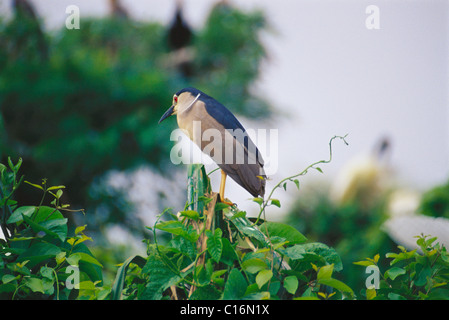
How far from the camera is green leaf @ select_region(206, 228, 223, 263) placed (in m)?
0.45

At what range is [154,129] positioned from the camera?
164 inches

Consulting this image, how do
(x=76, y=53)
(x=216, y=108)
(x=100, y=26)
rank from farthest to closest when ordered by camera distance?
(x=100, y=26), (x=76, y=53), (x=216, y=108)

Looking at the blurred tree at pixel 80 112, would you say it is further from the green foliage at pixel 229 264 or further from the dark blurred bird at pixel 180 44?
the green foliage at pixel 229 264

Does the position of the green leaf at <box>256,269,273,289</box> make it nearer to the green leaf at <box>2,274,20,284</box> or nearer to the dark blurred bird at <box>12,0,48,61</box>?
the green leaf at <box>2,274,20,284</box>

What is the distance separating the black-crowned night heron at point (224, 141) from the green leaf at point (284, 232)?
0.19 metres

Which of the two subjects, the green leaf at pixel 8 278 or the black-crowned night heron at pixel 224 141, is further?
the black-crowned night heron at pixel 224 141

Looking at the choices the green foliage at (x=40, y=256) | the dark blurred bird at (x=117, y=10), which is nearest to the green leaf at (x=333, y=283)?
the green foliage at (x=40, y=256)

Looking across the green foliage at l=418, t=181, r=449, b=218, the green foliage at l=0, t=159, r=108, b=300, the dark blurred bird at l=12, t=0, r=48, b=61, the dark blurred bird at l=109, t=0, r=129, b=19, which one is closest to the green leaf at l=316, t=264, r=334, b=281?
the green foliage at l=0, t=159, r=108, b=300

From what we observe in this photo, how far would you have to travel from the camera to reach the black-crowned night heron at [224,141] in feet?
2.42

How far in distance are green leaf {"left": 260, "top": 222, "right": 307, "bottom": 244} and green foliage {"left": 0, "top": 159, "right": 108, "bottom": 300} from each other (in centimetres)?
19

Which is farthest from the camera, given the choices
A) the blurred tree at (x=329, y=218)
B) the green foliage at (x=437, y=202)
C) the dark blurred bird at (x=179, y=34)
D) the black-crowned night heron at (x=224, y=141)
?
the dark blurred bird at (x=179, y=34)
